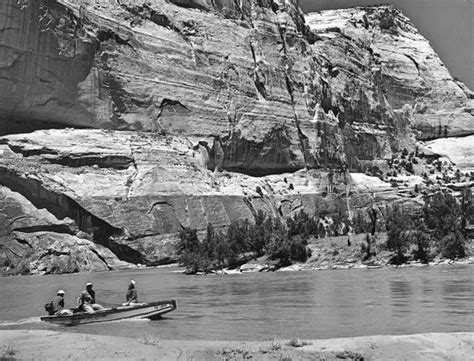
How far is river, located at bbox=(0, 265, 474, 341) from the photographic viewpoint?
22906 mm

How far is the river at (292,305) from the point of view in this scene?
22.9 metres

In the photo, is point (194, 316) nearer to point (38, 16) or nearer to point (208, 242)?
point (208, 242)

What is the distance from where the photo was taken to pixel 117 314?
27859mm

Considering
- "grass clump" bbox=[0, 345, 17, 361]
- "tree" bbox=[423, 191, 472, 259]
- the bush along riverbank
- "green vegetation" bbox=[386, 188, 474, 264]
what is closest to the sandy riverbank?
"grass clump" bbox=[0, 345, 17, 361]

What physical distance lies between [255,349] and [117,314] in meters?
12.3

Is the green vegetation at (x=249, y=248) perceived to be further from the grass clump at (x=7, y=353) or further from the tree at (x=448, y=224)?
the grass clump at (x=7, y=353)

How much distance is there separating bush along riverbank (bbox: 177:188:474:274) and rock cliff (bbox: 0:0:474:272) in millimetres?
14709

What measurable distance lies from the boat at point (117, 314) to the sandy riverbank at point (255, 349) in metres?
7.26

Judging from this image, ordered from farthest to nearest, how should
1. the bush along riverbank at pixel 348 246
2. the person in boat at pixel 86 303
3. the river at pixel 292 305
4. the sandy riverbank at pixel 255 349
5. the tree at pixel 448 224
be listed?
the bush along riverbank at pixel 348 246 < the tree at pixel 448 224 < the person in boat at pixel 86 303 < the river at pixel 292 305 < the sandy riverbank at pixel 255 349

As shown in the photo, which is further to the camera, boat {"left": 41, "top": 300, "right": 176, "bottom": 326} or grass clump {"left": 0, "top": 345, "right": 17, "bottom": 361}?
boat {"left": 41, "top": 300, "right": 176, "bottom": 326}

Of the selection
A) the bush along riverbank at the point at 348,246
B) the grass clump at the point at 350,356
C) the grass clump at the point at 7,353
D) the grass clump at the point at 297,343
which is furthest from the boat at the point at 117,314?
the bush along riverbank at the point at 348,246

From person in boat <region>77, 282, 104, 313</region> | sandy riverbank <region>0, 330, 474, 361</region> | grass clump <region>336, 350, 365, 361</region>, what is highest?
grass clump <region>336, 350, 365, 361</region>

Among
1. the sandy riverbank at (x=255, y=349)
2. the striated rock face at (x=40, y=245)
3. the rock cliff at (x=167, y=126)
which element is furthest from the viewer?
the rock cliff at (x=167, y=126)

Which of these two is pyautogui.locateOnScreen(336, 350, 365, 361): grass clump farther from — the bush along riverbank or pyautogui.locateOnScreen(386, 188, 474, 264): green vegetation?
pyautogui.locateOnScreen(386, 188, 474, 264): green vegetation
